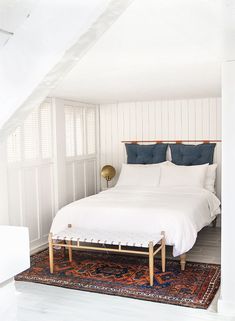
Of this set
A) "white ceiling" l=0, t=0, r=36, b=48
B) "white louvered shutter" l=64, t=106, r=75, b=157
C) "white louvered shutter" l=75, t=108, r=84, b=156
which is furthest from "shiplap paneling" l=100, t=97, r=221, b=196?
"white ceiling" l=0, t=0, r=36, b=48

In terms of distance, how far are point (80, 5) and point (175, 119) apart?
601 cm

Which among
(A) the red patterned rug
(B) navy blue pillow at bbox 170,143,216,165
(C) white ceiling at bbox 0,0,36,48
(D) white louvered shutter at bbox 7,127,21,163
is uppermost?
(C) white ceiling at bbox 0,0,36,48

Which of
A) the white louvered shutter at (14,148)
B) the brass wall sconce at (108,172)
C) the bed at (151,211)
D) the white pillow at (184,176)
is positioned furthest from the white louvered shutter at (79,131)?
the white louvered shutter at (14,148)

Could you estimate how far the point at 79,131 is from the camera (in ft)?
22.4

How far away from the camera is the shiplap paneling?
6.58 m

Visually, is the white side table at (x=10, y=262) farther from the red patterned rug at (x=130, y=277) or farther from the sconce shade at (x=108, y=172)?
the sconce shade at (x=108, y=172)

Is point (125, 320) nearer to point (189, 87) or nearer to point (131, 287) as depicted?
point (131, 287)

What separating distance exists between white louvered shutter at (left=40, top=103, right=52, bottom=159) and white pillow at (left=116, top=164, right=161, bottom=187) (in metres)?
1.33

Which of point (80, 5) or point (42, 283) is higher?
point (80, 5)

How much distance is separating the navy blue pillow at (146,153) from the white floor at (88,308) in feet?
10.3

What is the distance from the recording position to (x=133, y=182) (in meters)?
6.49

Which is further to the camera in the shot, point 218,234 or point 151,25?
point 218,234

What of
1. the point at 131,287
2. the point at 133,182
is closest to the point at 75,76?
the point at 131,287

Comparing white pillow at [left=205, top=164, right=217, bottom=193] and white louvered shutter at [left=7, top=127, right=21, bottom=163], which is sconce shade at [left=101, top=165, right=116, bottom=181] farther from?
white louvered shutter at [left=7, top=127, right=21, bottom=163]
